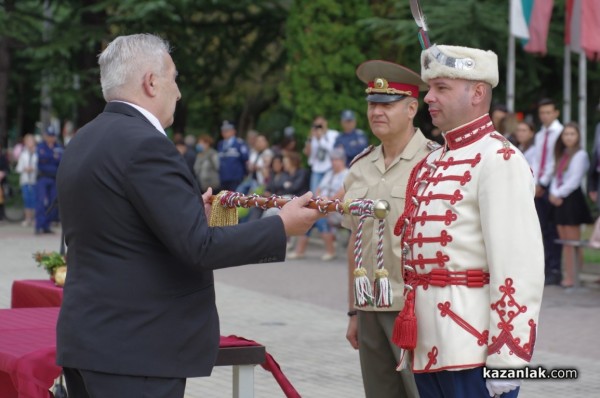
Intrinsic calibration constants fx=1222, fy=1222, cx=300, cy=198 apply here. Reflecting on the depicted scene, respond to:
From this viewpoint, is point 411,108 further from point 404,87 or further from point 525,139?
point 525,139

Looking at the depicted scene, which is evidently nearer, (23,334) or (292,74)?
(23,334)

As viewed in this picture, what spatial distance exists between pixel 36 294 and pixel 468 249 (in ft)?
12.3

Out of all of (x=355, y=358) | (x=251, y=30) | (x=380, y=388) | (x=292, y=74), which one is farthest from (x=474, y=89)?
(x=251, y=30)

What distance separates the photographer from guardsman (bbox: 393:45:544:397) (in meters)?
3.89

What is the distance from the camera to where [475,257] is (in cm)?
402

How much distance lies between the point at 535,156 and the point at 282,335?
439 centimetres

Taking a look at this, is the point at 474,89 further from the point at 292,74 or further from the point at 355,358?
the point at 292,74

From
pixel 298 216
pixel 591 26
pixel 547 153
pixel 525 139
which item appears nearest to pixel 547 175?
pixel 547 153

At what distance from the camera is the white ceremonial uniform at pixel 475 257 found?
388cm

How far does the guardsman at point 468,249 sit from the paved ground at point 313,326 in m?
3.67

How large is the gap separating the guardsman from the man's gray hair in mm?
→ 987

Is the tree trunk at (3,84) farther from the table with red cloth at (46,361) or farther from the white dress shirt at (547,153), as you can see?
the table with red cloth at (46,361)

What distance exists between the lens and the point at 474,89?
4156mm

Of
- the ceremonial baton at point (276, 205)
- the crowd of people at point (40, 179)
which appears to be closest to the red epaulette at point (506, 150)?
the ceremonial baton at point (276, 205)
